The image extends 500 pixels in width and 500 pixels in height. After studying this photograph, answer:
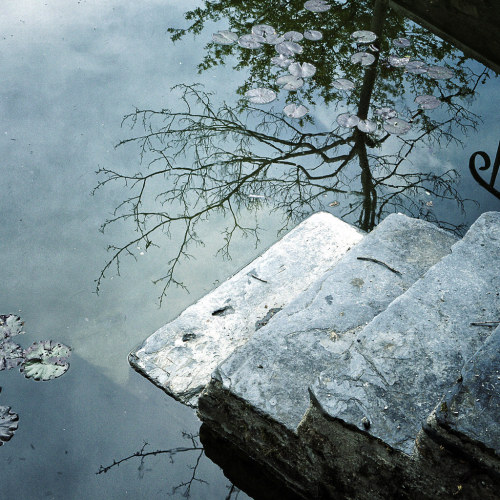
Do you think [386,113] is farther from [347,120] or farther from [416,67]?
[416,67]

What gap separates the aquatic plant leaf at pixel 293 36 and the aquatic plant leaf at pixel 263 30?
0.11 m

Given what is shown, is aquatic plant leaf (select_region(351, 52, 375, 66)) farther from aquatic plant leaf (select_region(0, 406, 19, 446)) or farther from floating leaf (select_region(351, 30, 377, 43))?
aquatic plant leaf (select_region(0, 406, 19, 446))

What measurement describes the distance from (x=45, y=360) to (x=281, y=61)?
2.70m

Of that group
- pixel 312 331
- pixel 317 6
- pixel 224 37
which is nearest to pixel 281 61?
pixel 224 37

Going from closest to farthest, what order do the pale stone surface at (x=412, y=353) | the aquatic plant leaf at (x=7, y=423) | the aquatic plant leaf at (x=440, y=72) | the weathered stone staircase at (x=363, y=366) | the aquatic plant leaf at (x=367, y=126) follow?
the weathered stone staircase at (x=363, y=366), the pale stone surface at (x=412, y=353), the aquatic plant leaf at (x=7, y=423), the aquatic plant leaf at (x=367, y=126), the aquatic plant leaf at (x=440, y=72)

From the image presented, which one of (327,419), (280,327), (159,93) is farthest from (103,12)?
(327,419)

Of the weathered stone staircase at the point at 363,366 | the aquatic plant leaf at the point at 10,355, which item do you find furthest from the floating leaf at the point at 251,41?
the aquatic plant leaf at the point at 10,355

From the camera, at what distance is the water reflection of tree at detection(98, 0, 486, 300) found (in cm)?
301

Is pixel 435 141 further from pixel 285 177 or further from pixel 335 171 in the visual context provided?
pixel 285 177

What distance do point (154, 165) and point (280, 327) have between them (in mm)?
1645

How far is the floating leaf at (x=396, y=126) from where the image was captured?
3.51 metres

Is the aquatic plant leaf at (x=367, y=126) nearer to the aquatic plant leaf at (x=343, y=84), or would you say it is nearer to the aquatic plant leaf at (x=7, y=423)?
the aquatic plant leaf at (x=343, y=84)

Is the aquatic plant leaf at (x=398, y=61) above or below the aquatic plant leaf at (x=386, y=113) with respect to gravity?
above

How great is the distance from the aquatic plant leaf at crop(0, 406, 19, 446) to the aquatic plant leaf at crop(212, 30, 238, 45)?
10.3 feet
